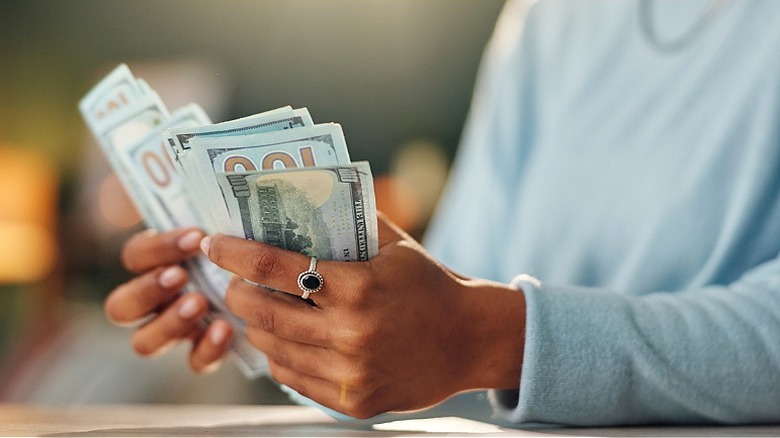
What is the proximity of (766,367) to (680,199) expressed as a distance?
13.8 inches

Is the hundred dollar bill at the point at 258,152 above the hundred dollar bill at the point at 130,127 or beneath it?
above

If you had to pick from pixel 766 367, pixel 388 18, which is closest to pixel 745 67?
pixel 766 367

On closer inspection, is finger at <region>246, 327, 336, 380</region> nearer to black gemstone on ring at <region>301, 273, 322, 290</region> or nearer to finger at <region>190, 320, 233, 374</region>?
black gemstone on ring at <region>301, 273, 322, 290</region>

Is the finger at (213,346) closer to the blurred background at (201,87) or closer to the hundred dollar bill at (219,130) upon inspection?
the hundred dollar bill at (219,130)

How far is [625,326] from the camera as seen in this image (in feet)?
2.83

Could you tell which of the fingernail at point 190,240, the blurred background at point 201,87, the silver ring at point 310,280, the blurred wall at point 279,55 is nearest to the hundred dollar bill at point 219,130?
the silver ring at point 310,280

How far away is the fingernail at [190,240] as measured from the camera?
42.3 inches

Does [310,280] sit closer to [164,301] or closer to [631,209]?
[164,301]

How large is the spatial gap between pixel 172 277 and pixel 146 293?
0.14 ft

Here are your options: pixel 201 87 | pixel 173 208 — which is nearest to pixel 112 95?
pixel 173 208

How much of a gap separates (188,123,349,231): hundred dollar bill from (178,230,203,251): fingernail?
22 centimetres

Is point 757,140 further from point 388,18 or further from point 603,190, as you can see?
point 388,18

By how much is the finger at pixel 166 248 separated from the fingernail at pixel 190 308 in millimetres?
54

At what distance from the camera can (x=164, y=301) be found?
3.73 feet
